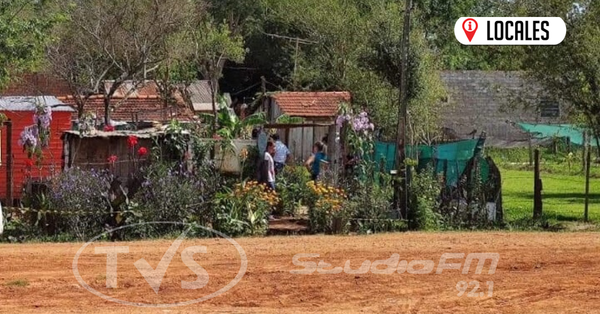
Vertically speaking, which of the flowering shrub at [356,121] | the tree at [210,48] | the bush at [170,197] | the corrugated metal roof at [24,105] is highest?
the tree at [210,48]

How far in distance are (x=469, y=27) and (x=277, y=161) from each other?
5.48m

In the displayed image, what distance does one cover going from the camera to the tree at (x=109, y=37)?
37656 millimetres

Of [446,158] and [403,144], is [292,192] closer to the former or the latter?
[403,144]

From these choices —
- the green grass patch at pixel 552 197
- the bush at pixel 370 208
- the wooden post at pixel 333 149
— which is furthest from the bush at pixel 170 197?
the green grass patch at pixel 552 197

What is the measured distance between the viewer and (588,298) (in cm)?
1375

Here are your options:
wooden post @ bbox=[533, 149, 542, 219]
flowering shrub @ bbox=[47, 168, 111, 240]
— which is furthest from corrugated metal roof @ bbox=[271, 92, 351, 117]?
flowering shrub @ bbox=[47, 168, 111, 240]

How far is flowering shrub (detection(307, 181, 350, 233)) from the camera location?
2116cm

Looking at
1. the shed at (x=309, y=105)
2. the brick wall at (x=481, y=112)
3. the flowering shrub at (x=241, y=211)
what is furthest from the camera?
the brick wall at (x=481, y=112)

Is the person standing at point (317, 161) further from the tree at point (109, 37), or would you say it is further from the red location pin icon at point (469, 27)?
the tree at point (109, 37)

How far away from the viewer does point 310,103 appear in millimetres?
40531

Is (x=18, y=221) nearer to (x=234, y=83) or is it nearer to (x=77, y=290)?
(x=77, y=290)

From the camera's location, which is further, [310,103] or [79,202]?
[310,103]

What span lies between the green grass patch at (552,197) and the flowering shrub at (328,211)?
3.98 meters

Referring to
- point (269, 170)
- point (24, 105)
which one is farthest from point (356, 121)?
point (24, 105)
